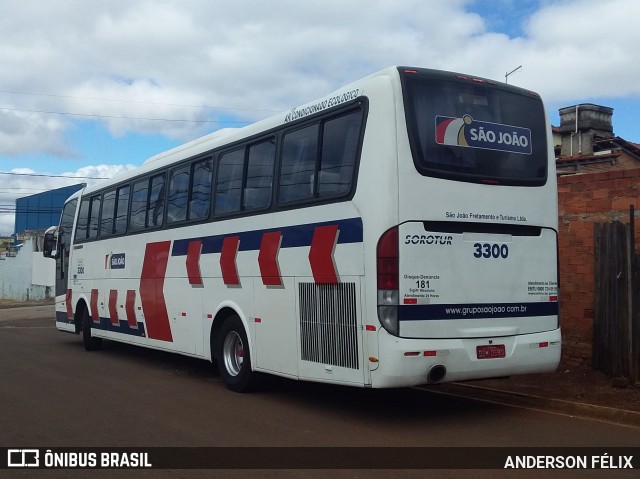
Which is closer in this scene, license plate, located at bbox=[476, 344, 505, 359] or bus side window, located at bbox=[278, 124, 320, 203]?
license plate, located at bbox=[476, 344, 505, 359]

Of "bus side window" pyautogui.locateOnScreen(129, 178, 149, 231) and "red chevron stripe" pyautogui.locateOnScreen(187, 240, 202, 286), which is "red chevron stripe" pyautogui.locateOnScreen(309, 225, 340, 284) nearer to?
"red chevron stripe" pyautogui.locateOnScreen(187, 240, 202, 286)

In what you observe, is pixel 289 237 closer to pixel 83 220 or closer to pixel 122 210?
pixel 122 210

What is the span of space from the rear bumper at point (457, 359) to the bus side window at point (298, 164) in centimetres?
225

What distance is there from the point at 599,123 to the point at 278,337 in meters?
16.5

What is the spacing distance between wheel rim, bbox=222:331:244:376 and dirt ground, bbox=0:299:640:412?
337cm

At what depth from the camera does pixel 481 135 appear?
26.0 ft

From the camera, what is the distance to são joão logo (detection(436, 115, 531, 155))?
25.4ft

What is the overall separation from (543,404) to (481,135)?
342cm

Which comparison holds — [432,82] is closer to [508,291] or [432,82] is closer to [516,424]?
[508,291]

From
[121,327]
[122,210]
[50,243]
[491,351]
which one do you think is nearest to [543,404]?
[491,351]

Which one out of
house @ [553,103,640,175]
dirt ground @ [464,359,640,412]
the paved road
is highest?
house @ [553,103,640,175]

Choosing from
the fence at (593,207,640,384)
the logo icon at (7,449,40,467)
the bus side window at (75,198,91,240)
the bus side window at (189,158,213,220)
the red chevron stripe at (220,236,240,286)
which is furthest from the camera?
the bus side window at (75,198,91,240)

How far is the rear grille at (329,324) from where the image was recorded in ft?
25.3

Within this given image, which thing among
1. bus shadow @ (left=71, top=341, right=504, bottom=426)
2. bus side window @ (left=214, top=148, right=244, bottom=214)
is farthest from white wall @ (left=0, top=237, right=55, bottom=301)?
bus side window @ (left=214, top=148, right=244, bottom=214)
